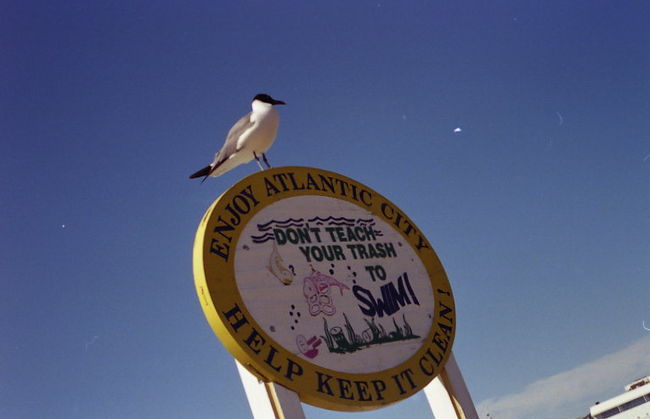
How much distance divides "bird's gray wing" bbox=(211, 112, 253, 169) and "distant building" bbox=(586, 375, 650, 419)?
119ft

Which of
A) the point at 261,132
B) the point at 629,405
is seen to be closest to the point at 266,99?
the point at 261,132

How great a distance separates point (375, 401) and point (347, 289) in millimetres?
992

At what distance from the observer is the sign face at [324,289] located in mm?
4199

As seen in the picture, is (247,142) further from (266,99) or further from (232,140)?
(266,99)

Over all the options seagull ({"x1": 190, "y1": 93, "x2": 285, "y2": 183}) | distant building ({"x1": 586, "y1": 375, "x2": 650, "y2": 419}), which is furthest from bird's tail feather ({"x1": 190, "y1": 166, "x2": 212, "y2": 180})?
distant building ({"x1": 586, "y1": 375, "x2": 650, "y2": 419})

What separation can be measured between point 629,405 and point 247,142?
39068 millimetres

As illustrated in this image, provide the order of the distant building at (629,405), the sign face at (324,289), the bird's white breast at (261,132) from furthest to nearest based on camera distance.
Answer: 1. the distant building at (629,405)
2. the bird's white breast at (261,132)
3. the sign face at (324,289)

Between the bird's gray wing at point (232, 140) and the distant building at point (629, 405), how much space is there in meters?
36.3

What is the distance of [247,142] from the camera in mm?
5516

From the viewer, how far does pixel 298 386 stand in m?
4.15

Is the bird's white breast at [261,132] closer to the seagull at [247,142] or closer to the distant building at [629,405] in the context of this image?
the seagull at [247,142]

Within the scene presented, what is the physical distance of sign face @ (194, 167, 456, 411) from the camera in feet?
13.8

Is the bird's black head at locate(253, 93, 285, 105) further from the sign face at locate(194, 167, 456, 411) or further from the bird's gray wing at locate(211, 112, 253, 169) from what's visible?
the sign face at locate(194, 167, 456, 411)

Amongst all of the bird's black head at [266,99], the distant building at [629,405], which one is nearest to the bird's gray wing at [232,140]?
the bird's black head at [266,99]
